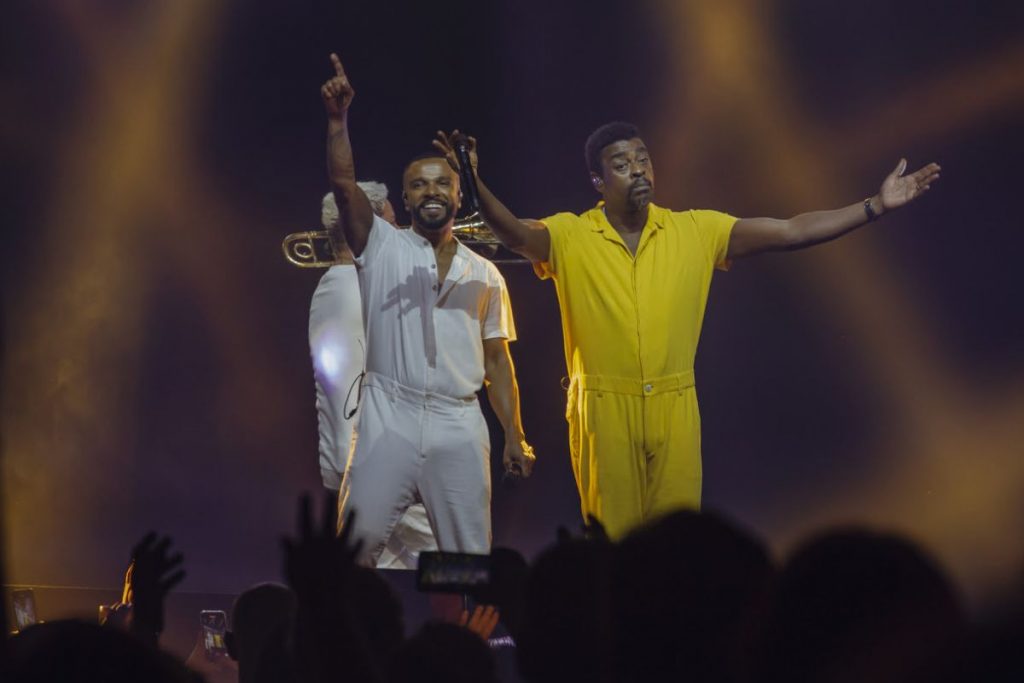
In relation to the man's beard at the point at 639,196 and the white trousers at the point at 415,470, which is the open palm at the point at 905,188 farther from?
the white trousers at the point at 415,470

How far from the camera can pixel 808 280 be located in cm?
639

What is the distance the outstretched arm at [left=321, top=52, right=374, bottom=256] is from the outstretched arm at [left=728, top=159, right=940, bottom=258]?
1.58 metres

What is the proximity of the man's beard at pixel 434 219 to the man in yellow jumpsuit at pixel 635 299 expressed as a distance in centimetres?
38

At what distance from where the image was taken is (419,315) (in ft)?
15.6

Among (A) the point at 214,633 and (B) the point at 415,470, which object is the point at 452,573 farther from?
(A) the point at 214,633

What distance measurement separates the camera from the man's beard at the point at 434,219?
489cm

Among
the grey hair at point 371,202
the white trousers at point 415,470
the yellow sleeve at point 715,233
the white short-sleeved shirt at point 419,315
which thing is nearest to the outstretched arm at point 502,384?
the white short-sleeved shirt at point 419,315

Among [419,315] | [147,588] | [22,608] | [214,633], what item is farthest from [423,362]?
[22,608]

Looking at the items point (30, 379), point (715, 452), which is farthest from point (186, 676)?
point (30, 379)

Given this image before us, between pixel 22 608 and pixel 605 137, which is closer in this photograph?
pixel 605 137

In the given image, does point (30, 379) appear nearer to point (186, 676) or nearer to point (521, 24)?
point (521, 24)

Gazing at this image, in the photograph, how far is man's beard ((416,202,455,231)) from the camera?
4891 millimetres

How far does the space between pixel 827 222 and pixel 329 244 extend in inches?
118

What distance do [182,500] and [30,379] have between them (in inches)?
55.5
